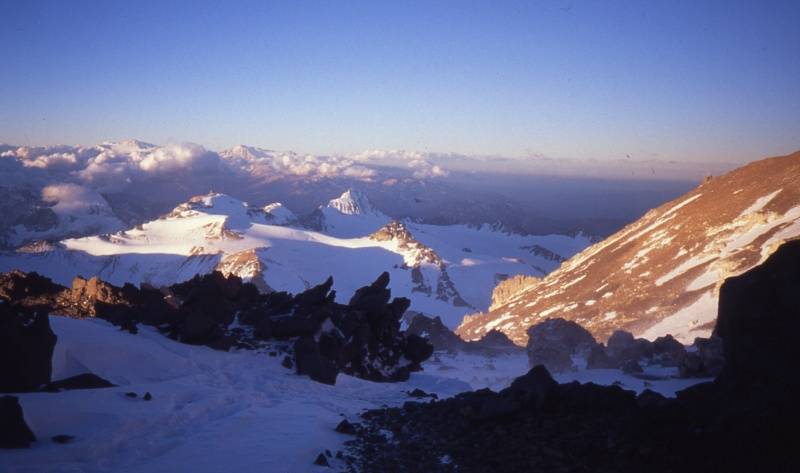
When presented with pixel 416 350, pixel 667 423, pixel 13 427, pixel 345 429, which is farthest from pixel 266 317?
pixel 667 423

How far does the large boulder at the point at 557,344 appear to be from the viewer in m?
39.3

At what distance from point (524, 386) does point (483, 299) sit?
188689mm

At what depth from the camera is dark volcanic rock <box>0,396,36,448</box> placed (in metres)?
8.69

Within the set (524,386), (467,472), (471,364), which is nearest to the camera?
(467,472)

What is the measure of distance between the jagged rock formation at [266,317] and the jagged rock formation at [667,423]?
354 inches

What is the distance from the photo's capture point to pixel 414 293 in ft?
617

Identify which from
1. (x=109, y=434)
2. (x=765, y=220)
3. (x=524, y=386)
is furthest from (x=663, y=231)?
(x=109, y=434)

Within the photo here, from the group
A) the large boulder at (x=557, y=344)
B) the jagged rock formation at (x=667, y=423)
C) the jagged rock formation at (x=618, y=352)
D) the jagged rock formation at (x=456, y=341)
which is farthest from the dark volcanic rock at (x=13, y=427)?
the jagged rock formation at (x=456, y=341)

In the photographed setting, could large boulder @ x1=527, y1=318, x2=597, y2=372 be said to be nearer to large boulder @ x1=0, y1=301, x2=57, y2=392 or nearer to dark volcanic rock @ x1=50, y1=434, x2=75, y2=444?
large boulder @ x1=0, y1=301, x2=57, y2=392

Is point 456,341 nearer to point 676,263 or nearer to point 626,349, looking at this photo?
point 626,349

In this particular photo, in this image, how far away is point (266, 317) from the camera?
77.4ft

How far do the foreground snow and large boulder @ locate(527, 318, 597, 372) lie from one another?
18.7 meters

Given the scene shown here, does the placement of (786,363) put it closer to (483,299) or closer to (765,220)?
(765,220)

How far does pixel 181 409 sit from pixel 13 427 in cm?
360
